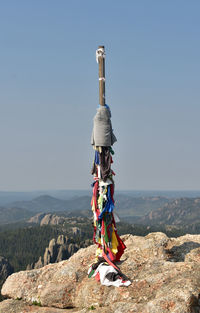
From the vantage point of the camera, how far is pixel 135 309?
637 inches

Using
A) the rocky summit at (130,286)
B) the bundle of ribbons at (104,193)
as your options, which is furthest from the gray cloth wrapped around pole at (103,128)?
the rocky summit at (130,286)

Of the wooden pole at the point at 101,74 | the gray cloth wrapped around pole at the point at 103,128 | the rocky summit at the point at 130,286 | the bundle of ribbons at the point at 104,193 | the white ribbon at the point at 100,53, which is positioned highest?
the white ribbon at the point at 100,53

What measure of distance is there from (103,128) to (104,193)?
470 cm

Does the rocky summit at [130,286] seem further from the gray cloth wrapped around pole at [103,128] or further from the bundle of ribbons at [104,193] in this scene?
the gray cloth wrapped around pole at [103,128]

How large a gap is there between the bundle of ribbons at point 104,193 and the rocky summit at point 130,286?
136 centimetres

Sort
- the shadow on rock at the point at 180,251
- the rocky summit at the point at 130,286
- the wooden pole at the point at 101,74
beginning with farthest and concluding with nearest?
the shadow on rock at the point at 180,251 < the wooden pole at the point at 101,74 < the rocky summit at the point at 130,286

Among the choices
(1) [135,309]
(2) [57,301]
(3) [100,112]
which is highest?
(3) [100,112]

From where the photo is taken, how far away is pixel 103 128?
22.2 metres

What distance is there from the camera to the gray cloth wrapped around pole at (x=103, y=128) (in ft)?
73.0

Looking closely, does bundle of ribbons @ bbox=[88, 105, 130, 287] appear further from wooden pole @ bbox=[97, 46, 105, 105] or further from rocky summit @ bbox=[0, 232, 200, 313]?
rocky summit @ bbox=[0, 232, 200, 313]

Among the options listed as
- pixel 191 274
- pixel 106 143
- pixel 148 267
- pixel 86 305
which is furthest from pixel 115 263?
pixel 106 143

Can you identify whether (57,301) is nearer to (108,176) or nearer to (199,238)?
(108,176)

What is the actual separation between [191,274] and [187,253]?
677 cm

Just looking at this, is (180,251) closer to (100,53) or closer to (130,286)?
(130,286)
